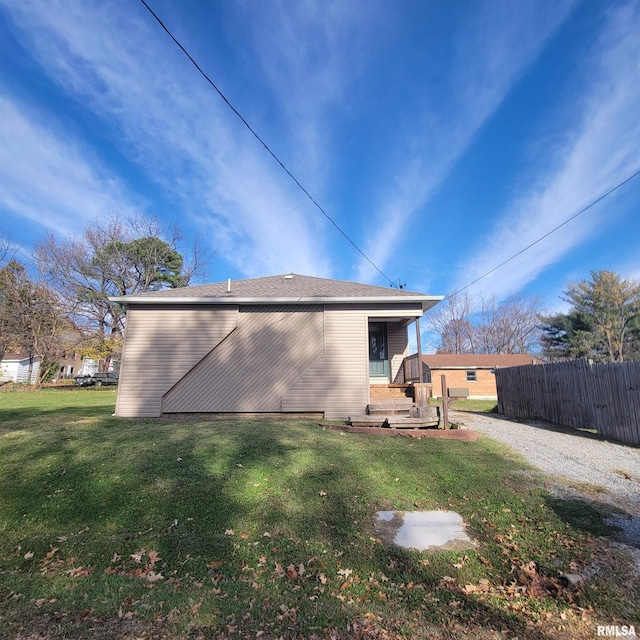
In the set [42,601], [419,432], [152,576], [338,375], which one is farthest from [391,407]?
[42,601]

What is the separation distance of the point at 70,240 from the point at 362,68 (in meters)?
26.2

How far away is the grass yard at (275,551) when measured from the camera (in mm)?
2285

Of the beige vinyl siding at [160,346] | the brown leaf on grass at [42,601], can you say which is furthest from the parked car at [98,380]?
the brown leaf on grass at [42,601]

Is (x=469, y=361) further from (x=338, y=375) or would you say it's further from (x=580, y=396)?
(x=338, y=375)

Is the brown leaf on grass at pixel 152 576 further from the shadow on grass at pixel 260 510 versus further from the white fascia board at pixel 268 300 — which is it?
the white fascia board at pixel 268 300

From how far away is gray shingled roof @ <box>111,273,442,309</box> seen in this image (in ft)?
31.9

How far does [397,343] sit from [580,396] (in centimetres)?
497

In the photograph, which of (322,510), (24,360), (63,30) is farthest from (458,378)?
(24,360)

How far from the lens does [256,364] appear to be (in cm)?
977

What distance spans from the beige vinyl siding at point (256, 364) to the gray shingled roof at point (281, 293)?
1.27ft

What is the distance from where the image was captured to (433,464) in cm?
529

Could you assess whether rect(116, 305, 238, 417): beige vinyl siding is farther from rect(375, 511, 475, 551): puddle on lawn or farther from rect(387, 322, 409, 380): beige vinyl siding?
rect(375, 511, 475, 551): puddle on lawn

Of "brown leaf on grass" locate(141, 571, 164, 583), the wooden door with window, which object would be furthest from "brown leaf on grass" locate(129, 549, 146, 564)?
the wooden door with window

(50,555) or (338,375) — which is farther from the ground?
(338,375)
